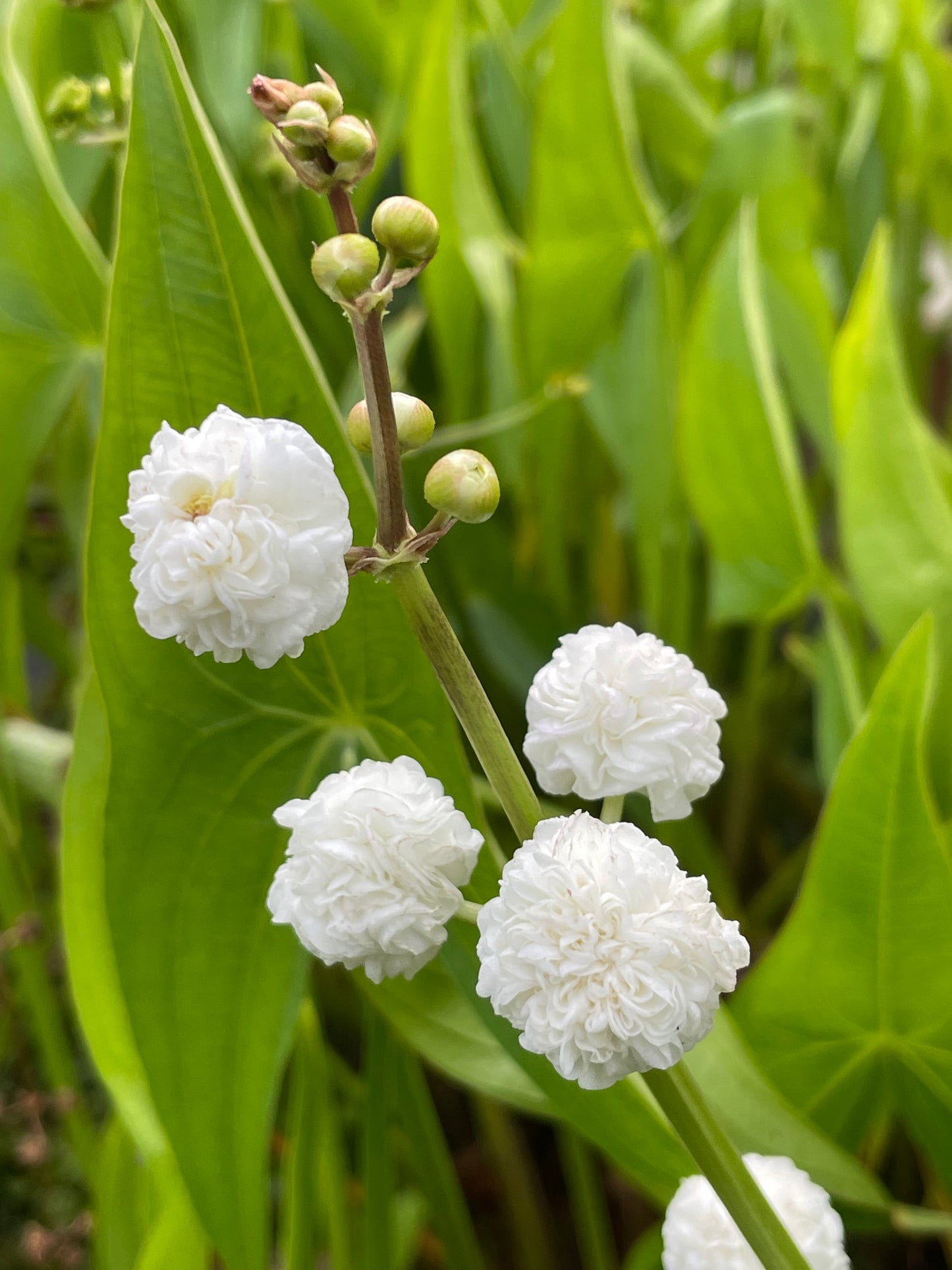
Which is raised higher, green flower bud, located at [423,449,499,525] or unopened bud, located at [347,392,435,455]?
unopened bud, located at [347,392,435,455]

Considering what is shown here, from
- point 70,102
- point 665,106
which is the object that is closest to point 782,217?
point 665,106

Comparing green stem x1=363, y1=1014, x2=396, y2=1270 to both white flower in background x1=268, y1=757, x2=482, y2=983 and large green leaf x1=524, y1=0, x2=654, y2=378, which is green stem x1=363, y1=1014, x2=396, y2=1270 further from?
large green leaf x1=524, y1=0, x2=654, y2=378

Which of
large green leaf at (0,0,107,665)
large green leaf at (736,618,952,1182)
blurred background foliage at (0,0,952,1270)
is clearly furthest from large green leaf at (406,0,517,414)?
large green leaf at (736,618,952,1182)

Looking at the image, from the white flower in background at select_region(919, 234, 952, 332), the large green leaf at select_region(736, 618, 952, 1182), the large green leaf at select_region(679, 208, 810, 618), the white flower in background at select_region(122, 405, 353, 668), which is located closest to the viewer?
the white flower in background at select_region(122, 405, 353, 668)

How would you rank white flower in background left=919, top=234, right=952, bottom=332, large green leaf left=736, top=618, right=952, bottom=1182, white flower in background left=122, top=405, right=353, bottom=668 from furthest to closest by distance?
white flower in background left=919, top=234, right=952, bottom=332 → large green leaf left=736, top=618, right=952, bottom=1182 → white flower in background left=122, top=405, right=353, bottom=668

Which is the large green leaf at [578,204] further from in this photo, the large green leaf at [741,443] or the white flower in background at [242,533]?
the white flower in background at [242,533]

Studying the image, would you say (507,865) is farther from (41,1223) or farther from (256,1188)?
(41,1223)

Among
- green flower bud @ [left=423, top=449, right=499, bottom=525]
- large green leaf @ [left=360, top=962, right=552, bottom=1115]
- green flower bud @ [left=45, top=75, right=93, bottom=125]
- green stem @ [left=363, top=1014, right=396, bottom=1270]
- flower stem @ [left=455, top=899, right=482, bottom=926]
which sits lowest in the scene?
green stem @ [left=363, top=1014, right=396, bottom=1270]

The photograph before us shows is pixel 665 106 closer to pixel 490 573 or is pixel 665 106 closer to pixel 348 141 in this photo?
pixel 490 573
